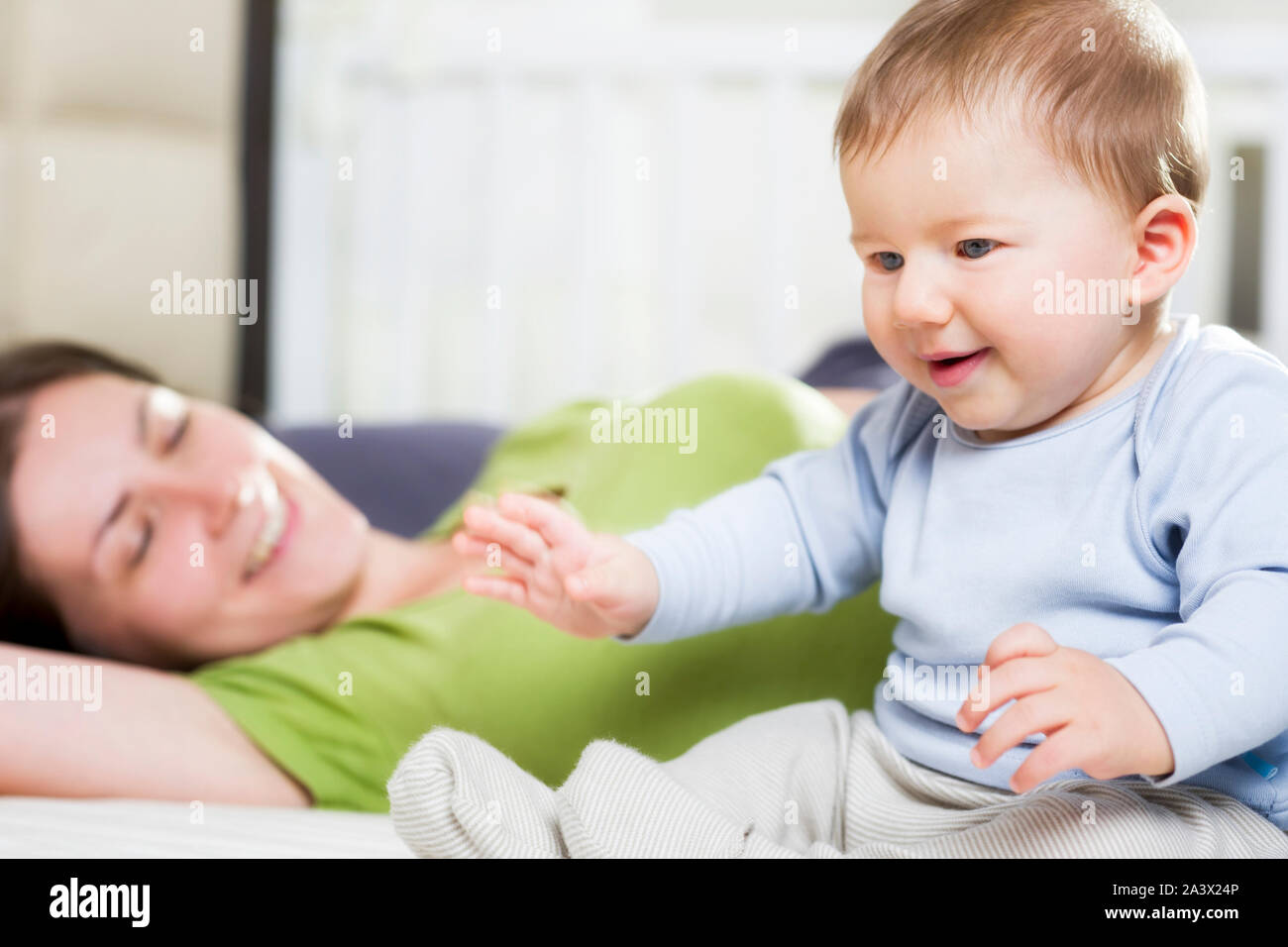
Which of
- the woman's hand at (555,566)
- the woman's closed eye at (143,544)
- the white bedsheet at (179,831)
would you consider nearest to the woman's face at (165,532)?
the woman's closed eye at (143,544)

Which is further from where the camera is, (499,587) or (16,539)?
(16,539)

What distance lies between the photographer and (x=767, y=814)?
2.25 ft

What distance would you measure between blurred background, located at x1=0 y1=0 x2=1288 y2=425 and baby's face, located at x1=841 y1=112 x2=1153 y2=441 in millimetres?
1296

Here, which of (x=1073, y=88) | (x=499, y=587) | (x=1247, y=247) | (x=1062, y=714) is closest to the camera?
(x=1062, y=714)

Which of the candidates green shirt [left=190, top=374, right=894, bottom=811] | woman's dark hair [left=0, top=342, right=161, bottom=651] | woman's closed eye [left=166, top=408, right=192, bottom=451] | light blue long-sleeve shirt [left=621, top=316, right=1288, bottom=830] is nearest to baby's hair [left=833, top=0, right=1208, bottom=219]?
light blue long-sleeve shirt [left=621, top=316, right=1288, bottom=830]

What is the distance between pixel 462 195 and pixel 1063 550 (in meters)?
1.62

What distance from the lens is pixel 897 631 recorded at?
2.47ft

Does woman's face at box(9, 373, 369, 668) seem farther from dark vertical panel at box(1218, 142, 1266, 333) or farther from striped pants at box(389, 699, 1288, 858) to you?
dark vertical panel at box(1218, 142, 1266, 333)

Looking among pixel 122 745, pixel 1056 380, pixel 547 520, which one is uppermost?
pixel 1056 380

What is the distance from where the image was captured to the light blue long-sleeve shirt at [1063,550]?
1.74 feet

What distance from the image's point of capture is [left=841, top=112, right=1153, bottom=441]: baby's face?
61 cm

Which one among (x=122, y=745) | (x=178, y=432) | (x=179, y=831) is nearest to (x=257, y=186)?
(x=178, y=432)

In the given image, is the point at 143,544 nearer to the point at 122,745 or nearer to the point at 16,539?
the point at 16,539
